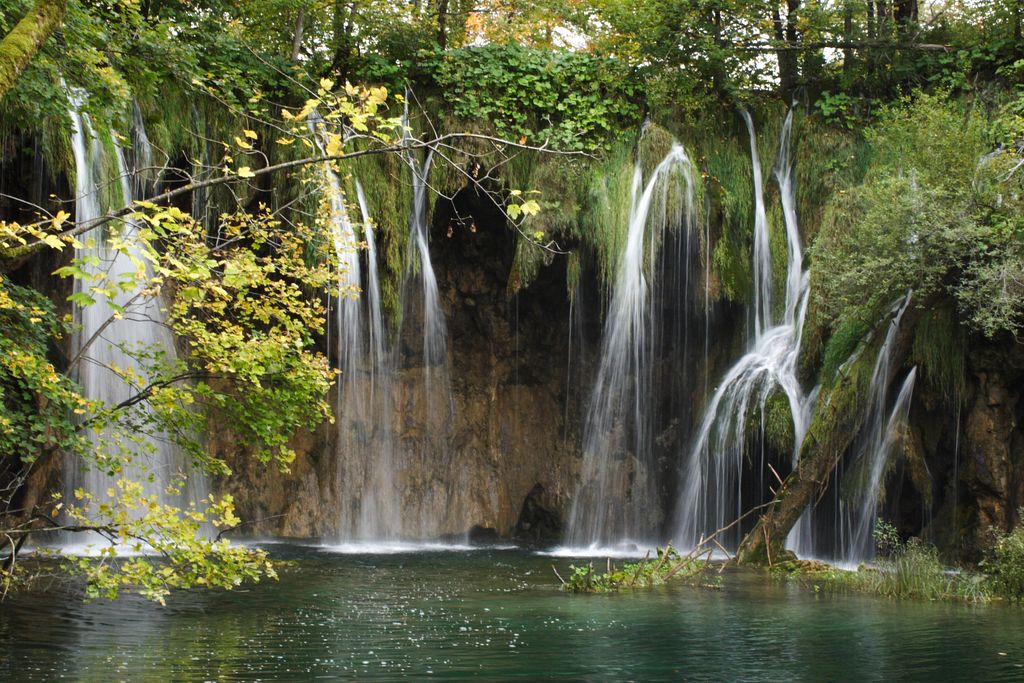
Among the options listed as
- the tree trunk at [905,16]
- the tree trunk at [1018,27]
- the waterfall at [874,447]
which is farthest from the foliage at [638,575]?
the tree trunk at [905,16]

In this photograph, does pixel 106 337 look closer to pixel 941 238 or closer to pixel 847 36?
pixel 941 238

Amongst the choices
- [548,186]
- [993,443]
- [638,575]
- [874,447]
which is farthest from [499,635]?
[548,186]

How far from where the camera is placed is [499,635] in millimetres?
9266

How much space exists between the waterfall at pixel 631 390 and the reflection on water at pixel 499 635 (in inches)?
262

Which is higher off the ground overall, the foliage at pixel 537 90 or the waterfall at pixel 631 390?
the foliage at pixel 537 90

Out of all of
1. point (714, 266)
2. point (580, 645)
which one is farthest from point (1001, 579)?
point (714, 266)

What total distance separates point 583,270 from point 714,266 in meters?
2.39

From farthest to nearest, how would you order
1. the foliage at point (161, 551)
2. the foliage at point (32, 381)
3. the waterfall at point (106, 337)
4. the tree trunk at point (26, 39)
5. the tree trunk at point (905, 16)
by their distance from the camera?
1. the tree trunk at point (905, 16)
2. the waterfall at point (106, 337)
3. the foliage at point (32, 381)
4. the foliage at point (161, 551)
5. the tree trunk at point (26, 39)

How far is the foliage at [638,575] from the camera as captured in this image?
12328mm

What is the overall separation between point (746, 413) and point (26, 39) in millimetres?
12691

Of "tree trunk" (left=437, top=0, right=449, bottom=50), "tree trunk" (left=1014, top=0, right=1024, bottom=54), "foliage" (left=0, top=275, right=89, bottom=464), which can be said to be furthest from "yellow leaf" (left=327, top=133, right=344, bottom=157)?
"tree trunk" (left=1014, top=0, right=1024, bottom=54)

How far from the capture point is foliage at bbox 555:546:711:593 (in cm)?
1233

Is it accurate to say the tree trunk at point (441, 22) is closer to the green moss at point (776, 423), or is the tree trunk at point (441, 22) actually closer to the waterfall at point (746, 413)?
the waterfall at point (746, 413)

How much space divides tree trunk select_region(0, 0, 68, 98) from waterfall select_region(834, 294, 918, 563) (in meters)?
11.9
